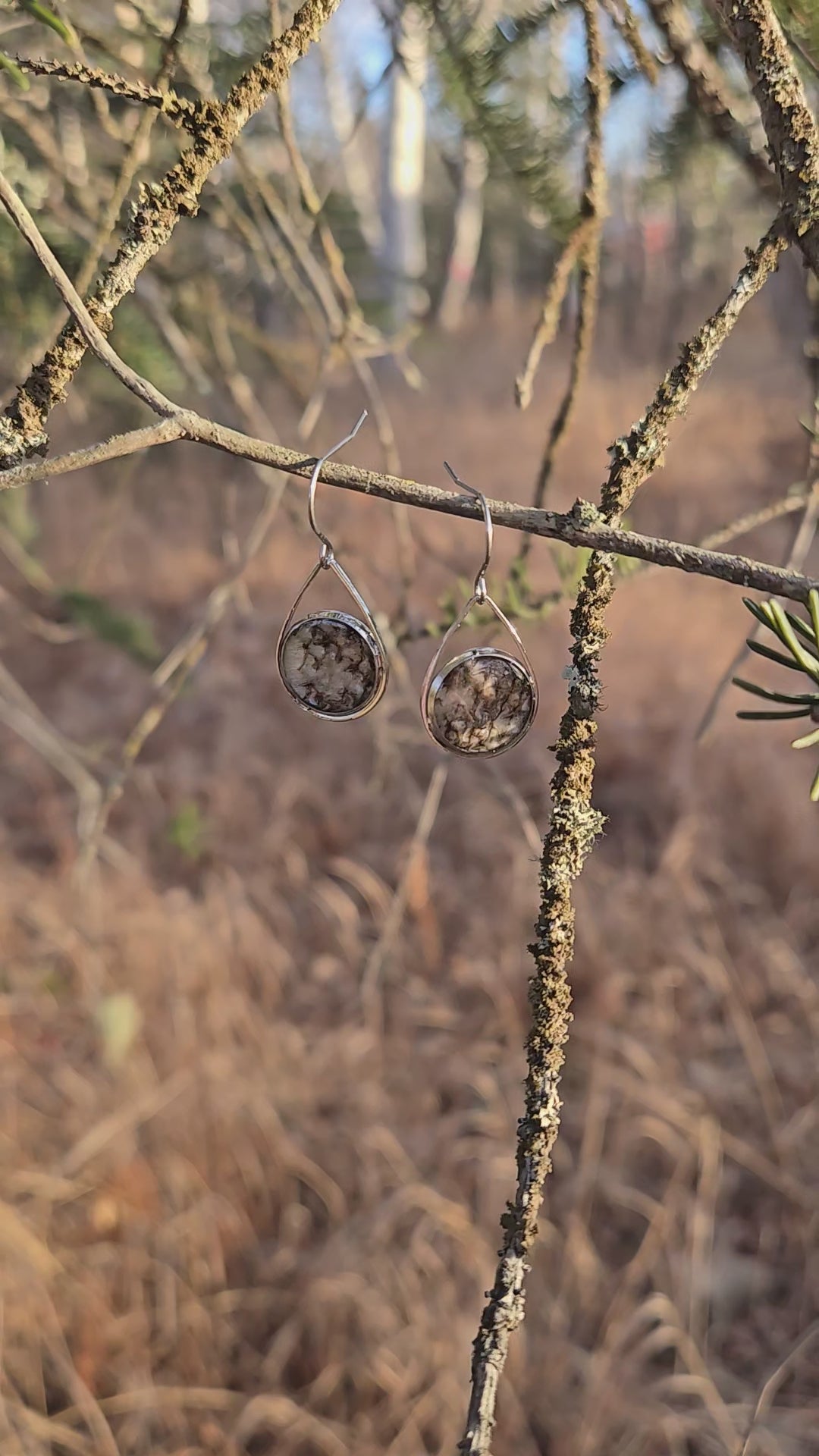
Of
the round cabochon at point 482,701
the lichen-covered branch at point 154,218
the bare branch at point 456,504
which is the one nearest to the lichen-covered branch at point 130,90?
the lichen-covered branch at point 154,218

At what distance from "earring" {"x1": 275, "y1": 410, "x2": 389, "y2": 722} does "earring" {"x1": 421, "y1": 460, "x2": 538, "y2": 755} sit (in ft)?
0.09

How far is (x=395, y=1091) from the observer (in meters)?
1.90

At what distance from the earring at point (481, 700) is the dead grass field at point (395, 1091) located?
204 mm

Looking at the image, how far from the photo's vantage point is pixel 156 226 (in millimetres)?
325

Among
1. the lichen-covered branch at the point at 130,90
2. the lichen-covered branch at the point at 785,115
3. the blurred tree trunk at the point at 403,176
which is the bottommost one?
the lichen-covered branch at the point at 130,90

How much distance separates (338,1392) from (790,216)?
1.62 metres

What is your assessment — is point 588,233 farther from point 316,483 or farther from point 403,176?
point 403,176

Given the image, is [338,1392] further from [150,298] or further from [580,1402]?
[150,298]

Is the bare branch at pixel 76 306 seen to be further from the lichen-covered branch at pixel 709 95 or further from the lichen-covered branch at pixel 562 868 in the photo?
the lichen-covered branch at pixel 709 95

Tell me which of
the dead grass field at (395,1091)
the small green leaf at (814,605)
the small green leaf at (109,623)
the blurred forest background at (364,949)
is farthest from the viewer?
the dead grass field at (395,1091)

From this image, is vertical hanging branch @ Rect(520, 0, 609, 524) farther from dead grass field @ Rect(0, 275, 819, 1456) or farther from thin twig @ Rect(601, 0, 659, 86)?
dead grass field @ Rect(0, 275, 819, 1456)

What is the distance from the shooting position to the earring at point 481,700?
46cm

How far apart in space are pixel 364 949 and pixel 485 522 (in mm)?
1963

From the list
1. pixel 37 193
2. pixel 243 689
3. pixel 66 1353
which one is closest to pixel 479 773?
pixel 37 193
